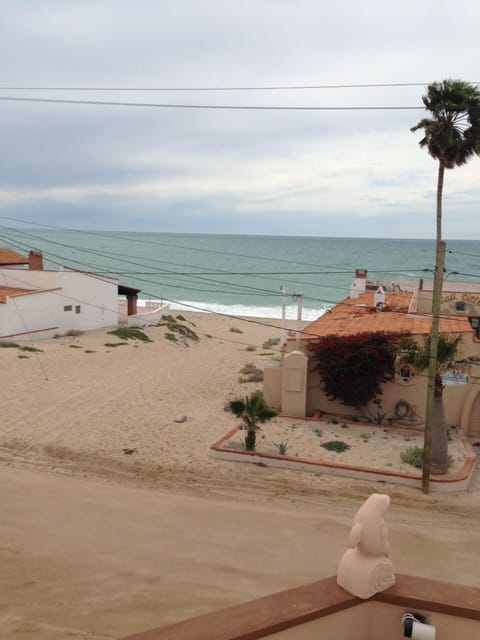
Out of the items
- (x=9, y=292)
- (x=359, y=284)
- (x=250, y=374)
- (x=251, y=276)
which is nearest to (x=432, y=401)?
(x=250, y=374)

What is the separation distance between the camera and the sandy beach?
895cm

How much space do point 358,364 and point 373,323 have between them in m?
4.11

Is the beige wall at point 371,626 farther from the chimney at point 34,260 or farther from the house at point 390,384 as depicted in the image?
the chimney at point 34,260

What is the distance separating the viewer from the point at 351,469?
48.8 ft

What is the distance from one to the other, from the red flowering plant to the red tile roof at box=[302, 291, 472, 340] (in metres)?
1.07

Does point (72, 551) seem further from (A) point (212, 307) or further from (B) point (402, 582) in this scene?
(A) point (212, 307)

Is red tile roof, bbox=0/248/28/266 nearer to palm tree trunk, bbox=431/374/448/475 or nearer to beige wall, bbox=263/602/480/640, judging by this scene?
palm tree trunk, bbox=431/374/448/475

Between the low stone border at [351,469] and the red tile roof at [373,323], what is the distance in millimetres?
5303

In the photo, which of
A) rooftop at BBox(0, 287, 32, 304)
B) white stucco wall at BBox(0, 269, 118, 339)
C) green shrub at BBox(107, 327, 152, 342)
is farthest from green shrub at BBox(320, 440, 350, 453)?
rooftop at BBox(0, 287, 32, 304)

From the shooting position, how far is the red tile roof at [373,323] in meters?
20.1

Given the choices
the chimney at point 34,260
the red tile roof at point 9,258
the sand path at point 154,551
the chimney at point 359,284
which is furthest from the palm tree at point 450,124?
the red tile roof at point 9,258

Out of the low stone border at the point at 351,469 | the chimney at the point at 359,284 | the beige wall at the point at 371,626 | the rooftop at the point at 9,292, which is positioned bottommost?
the low stone border at the point at 351,469

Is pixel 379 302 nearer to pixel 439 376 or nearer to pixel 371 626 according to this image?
pixel 439 376

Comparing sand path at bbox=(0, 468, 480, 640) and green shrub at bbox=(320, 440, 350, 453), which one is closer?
sand path at bbox=(0, 468, 480, 640)
